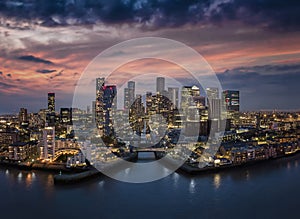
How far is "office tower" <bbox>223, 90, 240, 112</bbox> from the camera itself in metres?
18.3

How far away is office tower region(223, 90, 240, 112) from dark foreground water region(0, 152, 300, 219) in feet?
43.3

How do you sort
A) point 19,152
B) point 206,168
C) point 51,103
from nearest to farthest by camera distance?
point 206,168 → point 19,152 → point 51,103

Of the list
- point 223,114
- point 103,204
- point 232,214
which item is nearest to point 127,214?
point 103,204

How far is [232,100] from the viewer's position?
733 inches

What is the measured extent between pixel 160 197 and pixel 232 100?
15.5 m

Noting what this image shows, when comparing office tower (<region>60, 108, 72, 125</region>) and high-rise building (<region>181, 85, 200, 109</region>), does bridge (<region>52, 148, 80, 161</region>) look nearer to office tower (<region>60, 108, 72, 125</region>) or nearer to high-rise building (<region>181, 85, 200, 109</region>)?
office tower (<region>60, 108, 72, 125</region>)

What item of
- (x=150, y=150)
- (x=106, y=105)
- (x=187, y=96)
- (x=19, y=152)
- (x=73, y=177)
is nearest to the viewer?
(x=73, y=177)

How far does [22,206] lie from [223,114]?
500 inches

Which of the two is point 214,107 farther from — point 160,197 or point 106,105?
point 160,197

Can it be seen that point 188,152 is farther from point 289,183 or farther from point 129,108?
point 129,108

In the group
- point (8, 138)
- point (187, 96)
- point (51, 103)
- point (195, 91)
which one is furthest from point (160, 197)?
point (51, 103)

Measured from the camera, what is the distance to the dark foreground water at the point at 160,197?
349 centimetres

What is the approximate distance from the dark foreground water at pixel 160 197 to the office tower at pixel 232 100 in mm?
13198

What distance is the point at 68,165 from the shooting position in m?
5.45
